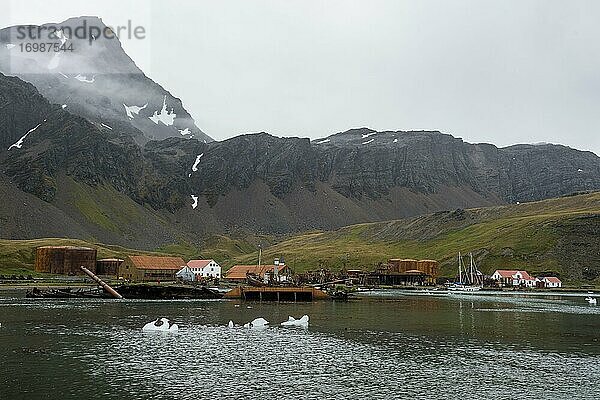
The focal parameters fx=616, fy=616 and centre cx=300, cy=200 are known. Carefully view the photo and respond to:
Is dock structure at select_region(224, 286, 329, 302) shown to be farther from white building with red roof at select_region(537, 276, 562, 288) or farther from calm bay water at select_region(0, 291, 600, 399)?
white building with red roof at select_region(537, 276, 562, 288)

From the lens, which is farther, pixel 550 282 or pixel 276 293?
pixel 550 282

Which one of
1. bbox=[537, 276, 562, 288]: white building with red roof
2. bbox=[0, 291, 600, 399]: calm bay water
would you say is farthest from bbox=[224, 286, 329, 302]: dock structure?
bbox=[537, 276, 562, 288]: white building with red roof

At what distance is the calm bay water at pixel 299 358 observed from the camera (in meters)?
38.6

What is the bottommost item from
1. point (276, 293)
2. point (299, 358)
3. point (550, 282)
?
point (299, 358)

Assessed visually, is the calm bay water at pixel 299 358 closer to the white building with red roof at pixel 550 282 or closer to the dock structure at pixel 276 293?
the dock structure at pixel 276 293

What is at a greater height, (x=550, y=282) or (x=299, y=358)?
(x=550, y=282)

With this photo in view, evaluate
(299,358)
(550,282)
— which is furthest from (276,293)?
(550,282)

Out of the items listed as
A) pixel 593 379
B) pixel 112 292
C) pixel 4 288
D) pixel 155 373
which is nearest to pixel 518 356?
pixel 593 379

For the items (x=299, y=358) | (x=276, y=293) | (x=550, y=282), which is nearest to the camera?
(x=299, y=358)

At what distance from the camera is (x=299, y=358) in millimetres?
50656

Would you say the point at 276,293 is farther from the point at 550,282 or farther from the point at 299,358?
the point at 550,282

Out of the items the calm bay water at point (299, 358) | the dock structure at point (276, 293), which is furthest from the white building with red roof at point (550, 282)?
the calm bay water at point (299, 358)

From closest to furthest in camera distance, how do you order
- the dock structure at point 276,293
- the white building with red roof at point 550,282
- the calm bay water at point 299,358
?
the calm bay water at point 299,358 → the dock structure at point 276,293 → the white building with red roof at point 550,282

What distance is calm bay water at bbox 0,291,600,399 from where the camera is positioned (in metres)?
38.6
